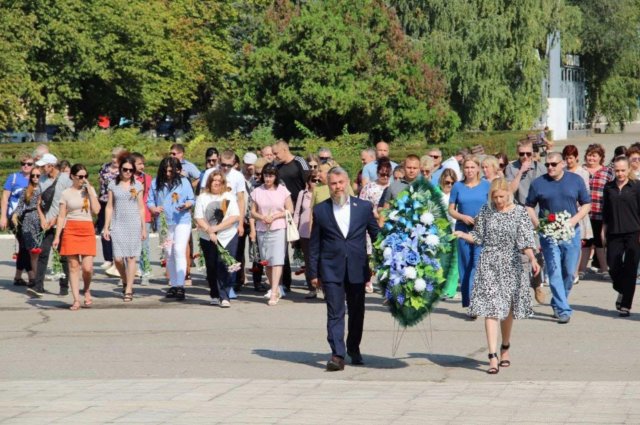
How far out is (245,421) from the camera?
8.50 metres

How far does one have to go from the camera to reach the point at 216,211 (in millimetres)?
15719

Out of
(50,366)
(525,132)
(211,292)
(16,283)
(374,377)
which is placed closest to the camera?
(374,377)

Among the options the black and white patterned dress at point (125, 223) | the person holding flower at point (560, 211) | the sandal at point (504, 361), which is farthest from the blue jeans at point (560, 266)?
the black and white patterned dress at point (125, 223)

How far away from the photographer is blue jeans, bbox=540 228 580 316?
1360cm

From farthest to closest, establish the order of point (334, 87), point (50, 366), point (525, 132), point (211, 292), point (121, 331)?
1. point (525, 132)
2. point (334, 87)
3. point (211, 292)
4. point (121, 331)
5. point (50, 366)

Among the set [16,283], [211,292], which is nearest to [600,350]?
[211,292]

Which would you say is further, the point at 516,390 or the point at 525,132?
the point at 525,132

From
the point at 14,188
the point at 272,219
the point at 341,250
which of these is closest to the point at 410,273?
the point at 341,250

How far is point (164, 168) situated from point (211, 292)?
1.92 m

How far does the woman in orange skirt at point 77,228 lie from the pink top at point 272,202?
1.94m

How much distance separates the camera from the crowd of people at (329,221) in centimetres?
1112

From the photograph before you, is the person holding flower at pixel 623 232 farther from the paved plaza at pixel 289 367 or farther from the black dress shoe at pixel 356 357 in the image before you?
the black dress shoe at pixel 356 357

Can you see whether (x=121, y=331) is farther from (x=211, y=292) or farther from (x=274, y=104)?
(x=274, y=104)

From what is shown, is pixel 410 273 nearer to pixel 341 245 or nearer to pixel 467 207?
pixel 341 245
